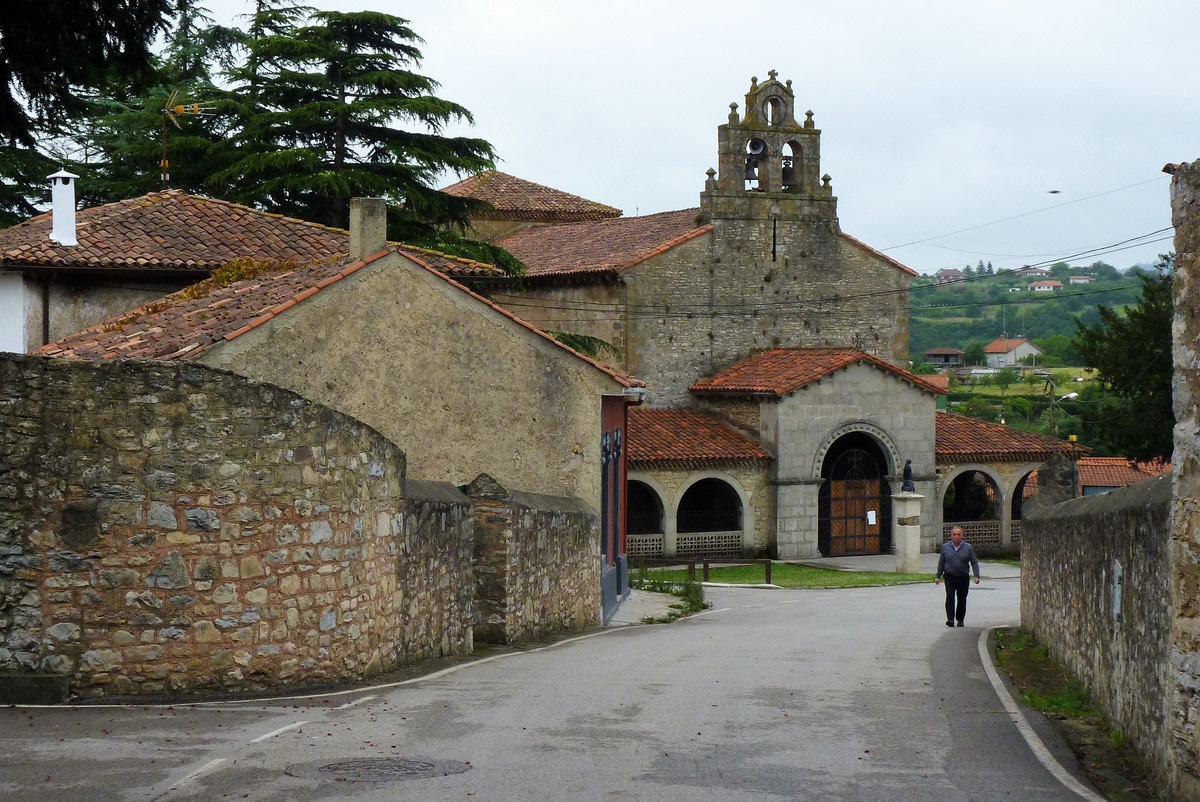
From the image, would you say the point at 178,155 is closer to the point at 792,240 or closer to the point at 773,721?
the point at 792,240

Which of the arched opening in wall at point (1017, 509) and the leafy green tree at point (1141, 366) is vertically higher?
the leafy green tree at point (1141, 366)

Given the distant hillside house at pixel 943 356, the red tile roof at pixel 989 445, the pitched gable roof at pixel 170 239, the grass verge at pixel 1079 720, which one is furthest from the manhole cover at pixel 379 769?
the distant hillside house at pixel 943 356

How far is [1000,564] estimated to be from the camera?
42.8 m

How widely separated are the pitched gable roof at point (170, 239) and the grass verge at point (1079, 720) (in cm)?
1279

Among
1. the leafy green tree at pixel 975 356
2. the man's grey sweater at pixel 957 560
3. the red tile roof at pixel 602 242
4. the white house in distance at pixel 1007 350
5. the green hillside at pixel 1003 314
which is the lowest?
the man's grey sweater at pixel 957 560

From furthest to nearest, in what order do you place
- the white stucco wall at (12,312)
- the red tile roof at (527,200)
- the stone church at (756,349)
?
1. the red tile roof at (527,200)
2. the stone church at (756,349)
3. the white stucco wall at (12,312)

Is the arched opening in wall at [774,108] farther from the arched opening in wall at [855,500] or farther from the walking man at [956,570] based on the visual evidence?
the walking man at [956,570]

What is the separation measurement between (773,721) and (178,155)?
99.9 feet

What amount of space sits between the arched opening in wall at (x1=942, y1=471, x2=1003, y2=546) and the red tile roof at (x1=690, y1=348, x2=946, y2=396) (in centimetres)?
452

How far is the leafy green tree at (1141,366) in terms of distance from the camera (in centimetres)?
3988

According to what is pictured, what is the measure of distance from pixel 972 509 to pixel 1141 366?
8.66m

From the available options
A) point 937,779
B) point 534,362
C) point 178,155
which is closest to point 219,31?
point 178,155

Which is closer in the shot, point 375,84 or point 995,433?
point 375,84

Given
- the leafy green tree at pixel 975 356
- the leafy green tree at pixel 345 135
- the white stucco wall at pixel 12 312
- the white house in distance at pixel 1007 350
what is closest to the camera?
the white stucco wall at pixel 12 312
